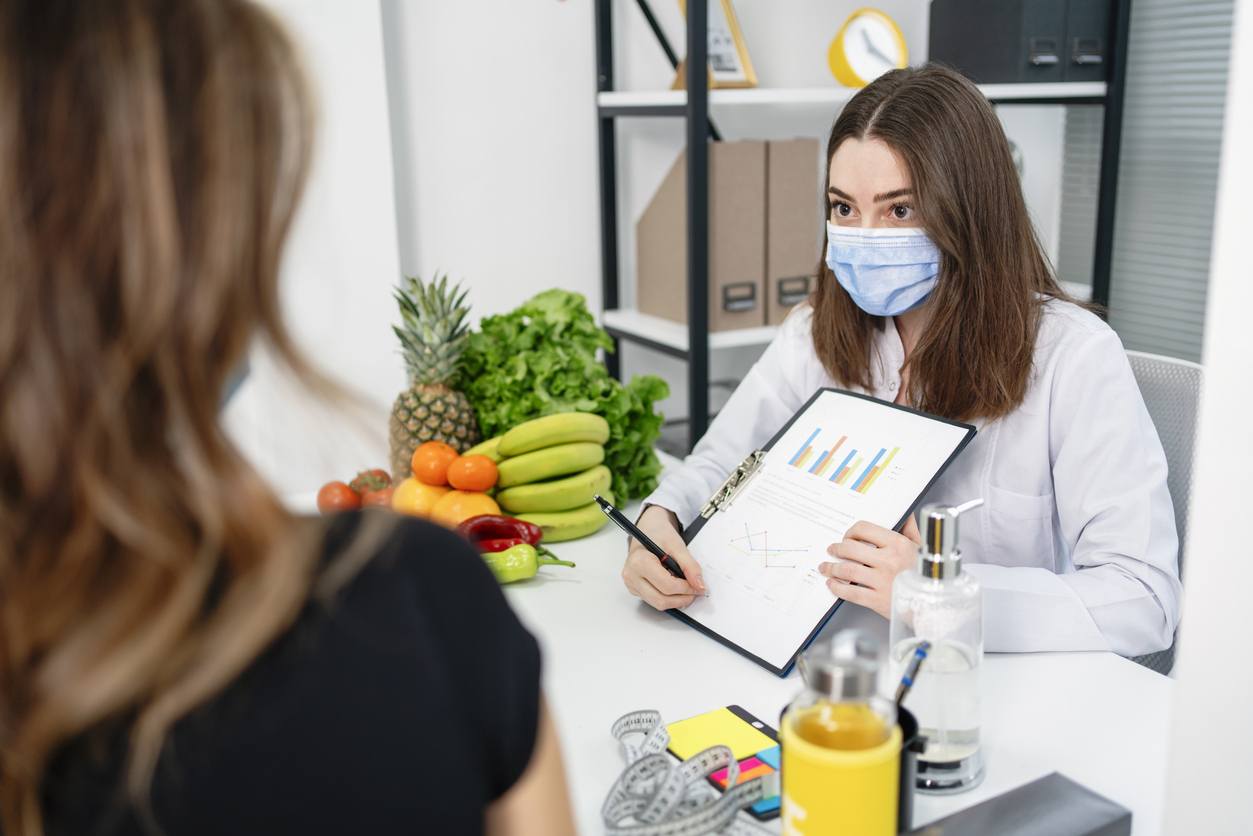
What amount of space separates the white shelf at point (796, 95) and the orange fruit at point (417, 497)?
3.77 feet

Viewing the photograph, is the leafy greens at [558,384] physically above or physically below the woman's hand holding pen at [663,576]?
above

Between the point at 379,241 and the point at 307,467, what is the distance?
6.49 ft

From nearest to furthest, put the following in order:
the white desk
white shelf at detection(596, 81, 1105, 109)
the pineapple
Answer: the white desk, the pineapple, white shelf at detection(596, 81, 1105, 109)

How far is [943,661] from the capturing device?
90cm

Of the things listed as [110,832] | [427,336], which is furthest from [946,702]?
[427,336]

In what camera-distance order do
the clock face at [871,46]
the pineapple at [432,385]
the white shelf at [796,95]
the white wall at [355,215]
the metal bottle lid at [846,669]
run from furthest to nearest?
the clock face at [871,46] < the white shelf at [796,95] < the white wall at [355,215] < the pineapple at [432,385] < the metal bottle lid at [846,669]

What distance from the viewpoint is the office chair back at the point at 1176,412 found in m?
1.48

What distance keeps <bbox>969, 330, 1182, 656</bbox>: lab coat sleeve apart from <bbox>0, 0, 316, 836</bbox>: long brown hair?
891 mm

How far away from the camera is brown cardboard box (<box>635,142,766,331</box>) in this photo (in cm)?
245

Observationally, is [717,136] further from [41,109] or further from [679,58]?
[41,109]

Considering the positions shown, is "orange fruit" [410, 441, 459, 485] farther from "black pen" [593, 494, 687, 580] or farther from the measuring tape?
the measuring tape

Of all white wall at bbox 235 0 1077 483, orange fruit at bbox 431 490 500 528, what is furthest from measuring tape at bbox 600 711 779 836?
white wall at bbox 235 0 1077 483

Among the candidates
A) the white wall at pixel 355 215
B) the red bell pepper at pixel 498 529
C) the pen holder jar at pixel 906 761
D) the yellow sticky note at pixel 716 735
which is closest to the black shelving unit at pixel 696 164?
the white wall at pixel 355 215

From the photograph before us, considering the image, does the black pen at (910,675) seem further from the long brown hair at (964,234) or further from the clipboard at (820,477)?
the long brown hair at (964,234)
